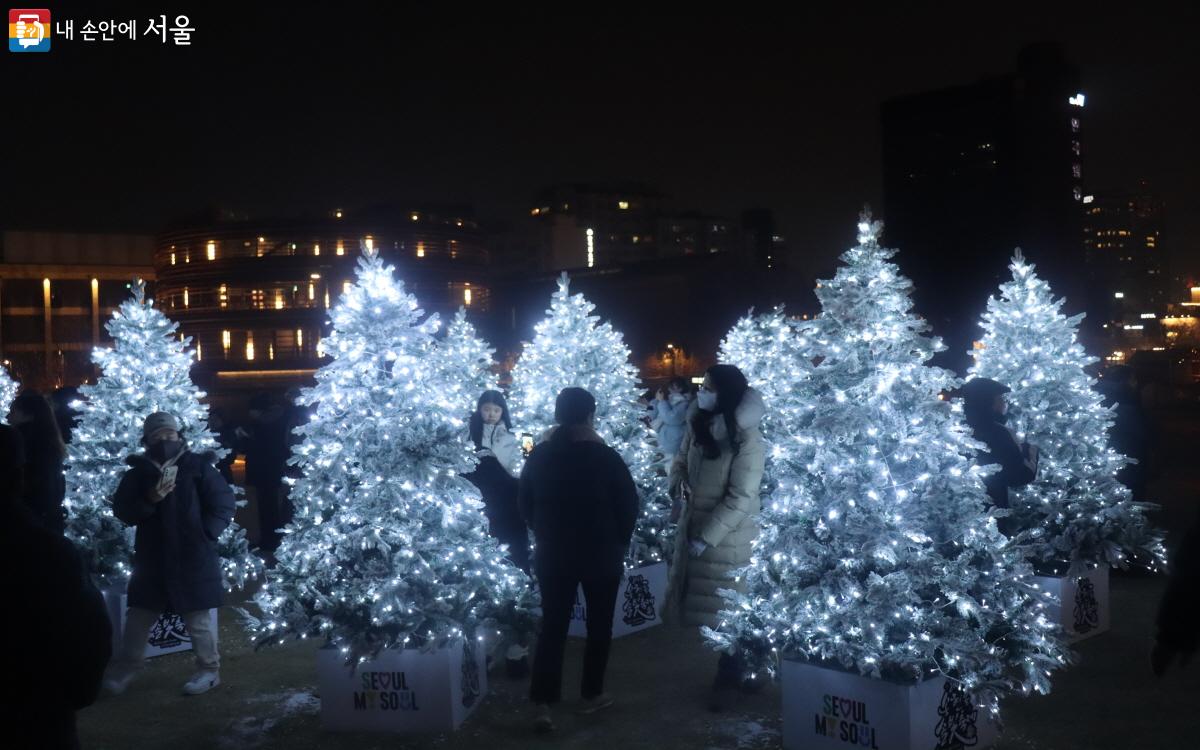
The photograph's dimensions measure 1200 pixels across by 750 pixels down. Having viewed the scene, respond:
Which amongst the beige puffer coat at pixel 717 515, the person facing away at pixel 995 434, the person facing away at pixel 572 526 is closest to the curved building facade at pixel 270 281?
the person facing away at pixel 995 434

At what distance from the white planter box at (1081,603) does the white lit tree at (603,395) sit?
3316mm

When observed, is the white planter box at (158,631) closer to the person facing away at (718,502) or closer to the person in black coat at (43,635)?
the person facing away at (718,502)

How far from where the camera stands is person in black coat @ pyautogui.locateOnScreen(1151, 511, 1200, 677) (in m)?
2.98

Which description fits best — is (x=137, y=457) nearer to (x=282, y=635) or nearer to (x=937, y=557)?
(x=282, y=635)

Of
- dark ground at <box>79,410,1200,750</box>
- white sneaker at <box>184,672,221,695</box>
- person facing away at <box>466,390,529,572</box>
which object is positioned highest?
person facing away at <box>466,390,529,572</box>

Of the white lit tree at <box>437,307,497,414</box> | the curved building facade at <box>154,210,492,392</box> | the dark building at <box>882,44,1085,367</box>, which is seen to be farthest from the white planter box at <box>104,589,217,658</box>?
the dark building at <box>882,44,1085,367</box>

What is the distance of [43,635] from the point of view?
3033 mm

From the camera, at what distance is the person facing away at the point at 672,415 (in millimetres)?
14953

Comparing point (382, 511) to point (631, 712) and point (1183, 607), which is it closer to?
point (631, 712)

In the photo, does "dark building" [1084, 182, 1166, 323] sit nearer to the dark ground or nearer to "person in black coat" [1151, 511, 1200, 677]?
the dark ground

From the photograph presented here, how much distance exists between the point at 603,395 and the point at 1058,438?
4071mm

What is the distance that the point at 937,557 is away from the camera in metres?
5.39

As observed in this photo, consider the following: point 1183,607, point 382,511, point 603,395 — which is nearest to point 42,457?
point 382,511

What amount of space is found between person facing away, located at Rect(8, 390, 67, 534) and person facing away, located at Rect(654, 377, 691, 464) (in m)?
8.42
